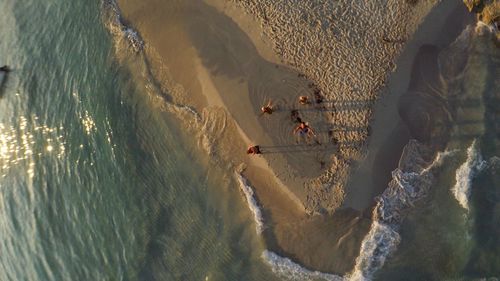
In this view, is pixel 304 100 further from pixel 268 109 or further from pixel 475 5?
pixel 475 5

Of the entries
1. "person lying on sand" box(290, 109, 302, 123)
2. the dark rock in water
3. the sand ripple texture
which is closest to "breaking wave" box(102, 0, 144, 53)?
the sand ripple texture

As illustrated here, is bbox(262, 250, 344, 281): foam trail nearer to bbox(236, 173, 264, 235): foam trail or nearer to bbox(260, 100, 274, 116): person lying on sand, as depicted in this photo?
bbox(236, 173, 264, 235): foam trail

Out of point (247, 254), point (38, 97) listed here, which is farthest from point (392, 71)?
point (38, 97)

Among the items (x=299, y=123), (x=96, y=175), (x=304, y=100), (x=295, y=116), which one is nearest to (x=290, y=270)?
(x=299, y=123)

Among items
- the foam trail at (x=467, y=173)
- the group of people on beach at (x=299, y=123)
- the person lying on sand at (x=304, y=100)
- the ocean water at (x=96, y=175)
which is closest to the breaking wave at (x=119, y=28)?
the ocean water at (x=96, y=175)

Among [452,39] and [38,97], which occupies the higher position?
[38,97]

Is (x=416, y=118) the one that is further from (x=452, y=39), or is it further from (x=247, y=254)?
(x=247, y=254)
